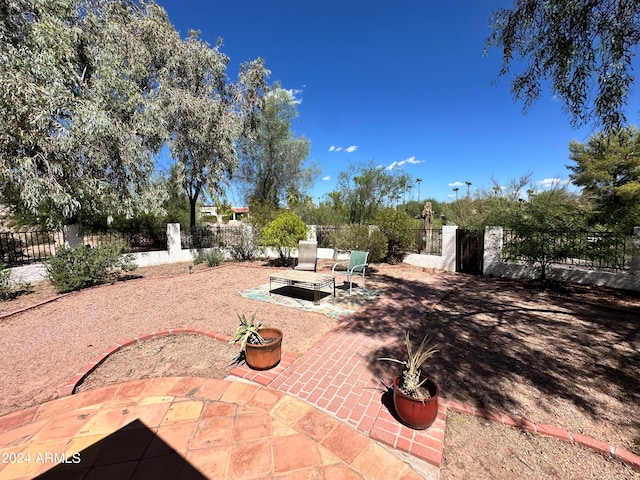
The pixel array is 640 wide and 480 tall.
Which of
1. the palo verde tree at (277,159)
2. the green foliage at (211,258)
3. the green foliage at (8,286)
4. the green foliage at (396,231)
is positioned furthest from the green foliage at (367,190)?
the green foliage at (8,286)

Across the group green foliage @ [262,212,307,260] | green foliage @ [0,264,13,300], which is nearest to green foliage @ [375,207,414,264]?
green foliage @ [262,212,307,260]

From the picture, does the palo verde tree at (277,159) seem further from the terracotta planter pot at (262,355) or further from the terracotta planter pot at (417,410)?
the terracotta planter pot at (417,410)

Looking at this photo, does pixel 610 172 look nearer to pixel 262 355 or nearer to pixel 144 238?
pixel 262 355

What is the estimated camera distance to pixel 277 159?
1550cm

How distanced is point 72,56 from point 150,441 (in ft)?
33.5

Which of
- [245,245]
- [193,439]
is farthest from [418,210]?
[193,439]

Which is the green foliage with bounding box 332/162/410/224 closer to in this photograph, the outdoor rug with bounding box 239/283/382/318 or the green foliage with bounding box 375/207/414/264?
the green foliage with bounding box 375/207/414/264

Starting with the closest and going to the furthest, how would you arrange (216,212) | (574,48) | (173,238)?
(574,48)
(173,238)
(216,212)

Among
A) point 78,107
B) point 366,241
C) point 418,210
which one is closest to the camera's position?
point 78,107

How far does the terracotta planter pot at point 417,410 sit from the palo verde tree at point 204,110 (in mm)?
10642

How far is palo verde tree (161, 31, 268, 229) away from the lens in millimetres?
9969

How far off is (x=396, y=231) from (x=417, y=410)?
789 cm

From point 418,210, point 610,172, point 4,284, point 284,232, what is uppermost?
point 610,172

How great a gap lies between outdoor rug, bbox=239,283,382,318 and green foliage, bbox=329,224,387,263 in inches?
121
